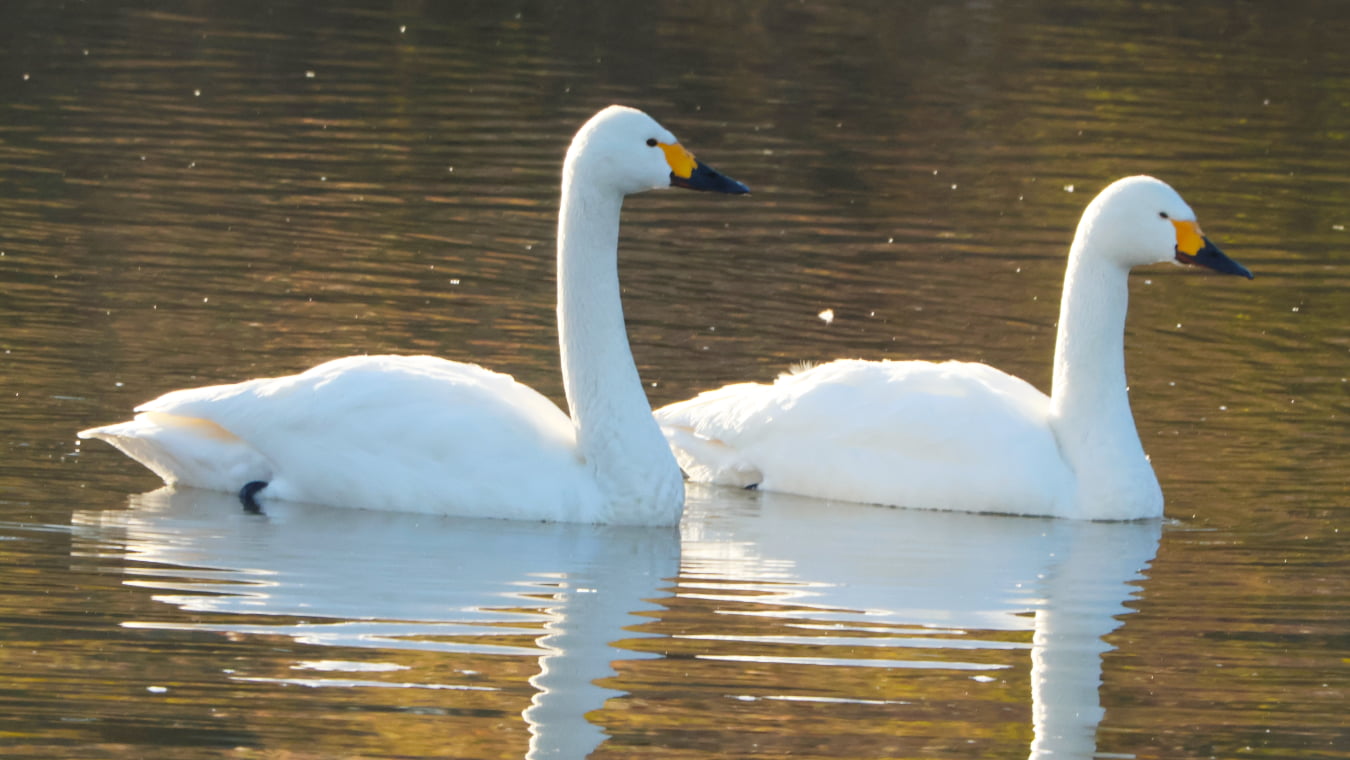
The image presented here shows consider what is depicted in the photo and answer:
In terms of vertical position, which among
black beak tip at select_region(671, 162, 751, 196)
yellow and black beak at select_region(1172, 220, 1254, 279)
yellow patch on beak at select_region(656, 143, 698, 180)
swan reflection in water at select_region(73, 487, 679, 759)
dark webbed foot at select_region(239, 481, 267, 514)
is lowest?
swan reflection in water at select_region(73, 487, 679, 759)

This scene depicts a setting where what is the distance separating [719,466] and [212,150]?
31.9ft

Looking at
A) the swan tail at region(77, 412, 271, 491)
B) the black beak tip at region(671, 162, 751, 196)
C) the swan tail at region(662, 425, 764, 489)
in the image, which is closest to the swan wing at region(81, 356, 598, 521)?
the swan tail at region(77, 412, 271, 491)

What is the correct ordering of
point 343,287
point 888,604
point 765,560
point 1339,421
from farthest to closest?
1. point 343,287
2. point 1339,421
3. point 765,560
4. point 888,604

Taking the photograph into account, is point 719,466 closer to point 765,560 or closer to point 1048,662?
point 765,560

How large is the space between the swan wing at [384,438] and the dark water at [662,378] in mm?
154

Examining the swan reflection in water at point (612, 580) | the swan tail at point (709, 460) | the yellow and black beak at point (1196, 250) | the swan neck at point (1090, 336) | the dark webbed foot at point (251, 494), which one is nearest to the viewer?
the swan reflection in water at point (612, 580)

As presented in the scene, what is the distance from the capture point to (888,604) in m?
8.54

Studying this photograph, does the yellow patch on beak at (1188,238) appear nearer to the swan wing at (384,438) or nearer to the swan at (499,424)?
the swan at (499,424)

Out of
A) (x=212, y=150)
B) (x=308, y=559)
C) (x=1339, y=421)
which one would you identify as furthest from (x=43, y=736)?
(x=212, y=150)

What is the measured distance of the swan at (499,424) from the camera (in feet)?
31.1

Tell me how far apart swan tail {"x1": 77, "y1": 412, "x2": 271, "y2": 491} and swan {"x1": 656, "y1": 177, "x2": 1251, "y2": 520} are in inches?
88.9

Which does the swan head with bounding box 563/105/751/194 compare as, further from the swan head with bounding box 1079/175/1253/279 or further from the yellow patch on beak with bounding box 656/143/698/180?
the swan head with bounding box 1079/175/1253/279

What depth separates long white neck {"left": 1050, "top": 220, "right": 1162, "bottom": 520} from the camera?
10.3 meters

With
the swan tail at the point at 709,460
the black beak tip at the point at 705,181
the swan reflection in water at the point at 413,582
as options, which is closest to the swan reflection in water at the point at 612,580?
the swan reflection in water at the point at 413,582
